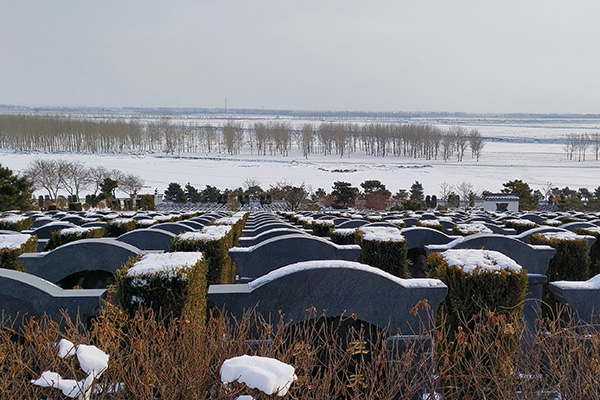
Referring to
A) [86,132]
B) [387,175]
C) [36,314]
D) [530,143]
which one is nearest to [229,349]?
[36,314]

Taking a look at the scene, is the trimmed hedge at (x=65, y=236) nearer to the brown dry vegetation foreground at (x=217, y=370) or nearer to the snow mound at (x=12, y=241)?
the snow mound at (x=12, y=241)

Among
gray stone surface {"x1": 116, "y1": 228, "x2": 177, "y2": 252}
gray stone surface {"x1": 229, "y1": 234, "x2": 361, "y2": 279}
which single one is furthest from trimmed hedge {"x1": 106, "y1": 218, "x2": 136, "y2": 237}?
gray stone surface {"x1": 229, "y1": 234, "x2": 361, "y2": 279}

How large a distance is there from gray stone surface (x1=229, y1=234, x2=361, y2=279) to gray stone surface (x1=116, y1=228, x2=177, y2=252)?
269cm

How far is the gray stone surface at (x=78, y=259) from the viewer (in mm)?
7668

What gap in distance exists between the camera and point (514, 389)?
11.8ft

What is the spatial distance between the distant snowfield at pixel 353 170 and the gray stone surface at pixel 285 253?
57.5m

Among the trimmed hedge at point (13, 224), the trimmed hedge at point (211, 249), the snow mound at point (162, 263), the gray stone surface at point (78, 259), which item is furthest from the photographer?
the trimmed hedge at point (13, 224)

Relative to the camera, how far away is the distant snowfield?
72.8 meters

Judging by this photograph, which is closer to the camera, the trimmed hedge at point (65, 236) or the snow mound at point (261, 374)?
the snow mound at point (261, 374)

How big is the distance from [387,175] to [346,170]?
9.13 metres

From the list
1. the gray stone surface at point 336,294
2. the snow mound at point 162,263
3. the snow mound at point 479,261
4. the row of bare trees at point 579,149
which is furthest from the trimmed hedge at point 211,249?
the row of bare trees at point 579,149

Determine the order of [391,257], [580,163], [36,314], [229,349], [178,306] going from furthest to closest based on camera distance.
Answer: [580,163], [391,257], [36,314], [178,306], [229,349]

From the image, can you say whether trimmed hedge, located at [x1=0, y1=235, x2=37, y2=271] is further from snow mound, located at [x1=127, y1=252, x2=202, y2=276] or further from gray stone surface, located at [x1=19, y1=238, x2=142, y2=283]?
snow mound, located at [x1=127, y1=252, x2=202, y2=276]

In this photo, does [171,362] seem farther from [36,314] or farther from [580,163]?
[580,163]
